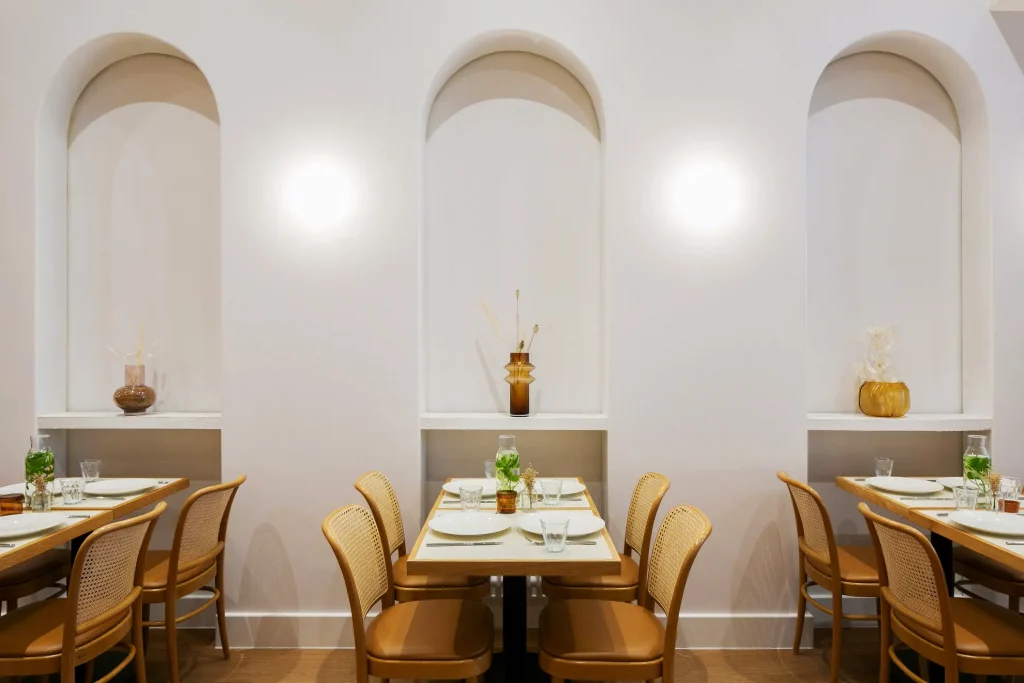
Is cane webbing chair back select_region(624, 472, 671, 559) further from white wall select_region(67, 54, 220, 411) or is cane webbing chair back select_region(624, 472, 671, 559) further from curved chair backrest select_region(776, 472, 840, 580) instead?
white wall select_region(67, 54, 220, 411)

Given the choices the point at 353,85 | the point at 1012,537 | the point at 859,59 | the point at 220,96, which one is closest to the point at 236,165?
the point at 220,96

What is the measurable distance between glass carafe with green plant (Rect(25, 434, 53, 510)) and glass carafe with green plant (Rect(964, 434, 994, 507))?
11.4 ft

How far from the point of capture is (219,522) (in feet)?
9.33

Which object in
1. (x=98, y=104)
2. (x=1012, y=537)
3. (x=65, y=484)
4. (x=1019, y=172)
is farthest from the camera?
(x=98, y=104)

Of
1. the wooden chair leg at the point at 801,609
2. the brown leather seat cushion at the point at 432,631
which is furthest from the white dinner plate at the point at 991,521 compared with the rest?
the brown leather seat cushion at the point at 432,631

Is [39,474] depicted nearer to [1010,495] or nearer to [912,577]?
[912,577]

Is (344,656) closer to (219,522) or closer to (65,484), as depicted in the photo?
(219,522)

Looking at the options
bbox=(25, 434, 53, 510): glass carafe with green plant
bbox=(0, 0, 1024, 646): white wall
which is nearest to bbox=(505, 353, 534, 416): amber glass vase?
bbox=(0, 0, 1024, 646): white wall

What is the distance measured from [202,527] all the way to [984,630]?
278cm

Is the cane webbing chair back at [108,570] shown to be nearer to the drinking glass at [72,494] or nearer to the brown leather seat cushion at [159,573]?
the brown leather seat cushion at [159,573]

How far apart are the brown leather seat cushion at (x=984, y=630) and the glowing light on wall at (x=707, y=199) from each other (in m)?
1.76

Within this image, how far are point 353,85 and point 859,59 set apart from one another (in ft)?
8.33

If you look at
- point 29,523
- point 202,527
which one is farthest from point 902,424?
point 29,523

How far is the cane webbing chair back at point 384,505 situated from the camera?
98.0 inches
